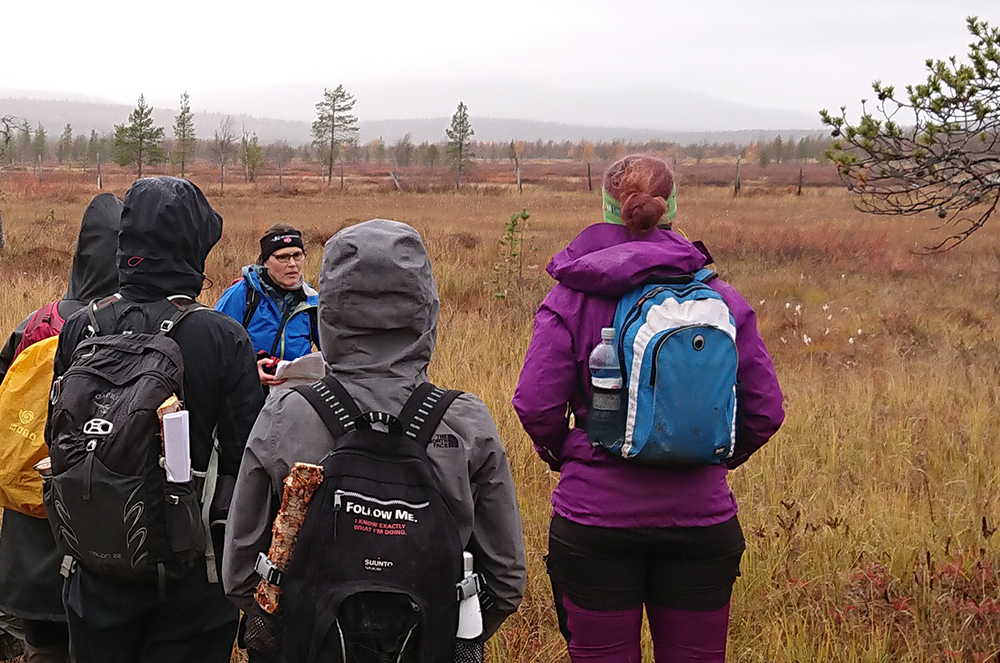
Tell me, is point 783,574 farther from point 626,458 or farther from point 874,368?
point 874,368

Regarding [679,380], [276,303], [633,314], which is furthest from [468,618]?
[276,303]

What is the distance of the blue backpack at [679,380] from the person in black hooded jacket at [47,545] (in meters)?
1.78

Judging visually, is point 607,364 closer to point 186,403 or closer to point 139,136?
point 186,403

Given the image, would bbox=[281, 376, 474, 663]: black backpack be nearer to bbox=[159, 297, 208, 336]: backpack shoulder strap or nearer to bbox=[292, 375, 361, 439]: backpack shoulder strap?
bbox=[292, 375, 361, 439]: backpack shoulder strap

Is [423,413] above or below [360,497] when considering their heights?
above

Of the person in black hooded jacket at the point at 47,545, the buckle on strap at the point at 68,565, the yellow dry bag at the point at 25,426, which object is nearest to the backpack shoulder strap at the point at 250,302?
the person in black hooded jacket at the point at 47,545

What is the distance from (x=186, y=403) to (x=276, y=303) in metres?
2.14

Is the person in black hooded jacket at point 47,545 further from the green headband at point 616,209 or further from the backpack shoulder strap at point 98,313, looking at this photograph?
the green headband at point 616,209

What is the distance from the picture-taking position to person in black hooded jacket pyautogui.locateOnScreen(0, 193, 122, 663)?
2.77m

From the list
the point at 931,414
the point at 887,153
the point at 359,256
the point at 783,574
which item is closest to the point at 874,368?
the point at 931,414

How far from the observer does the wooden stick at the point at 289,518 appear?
5.55 ft

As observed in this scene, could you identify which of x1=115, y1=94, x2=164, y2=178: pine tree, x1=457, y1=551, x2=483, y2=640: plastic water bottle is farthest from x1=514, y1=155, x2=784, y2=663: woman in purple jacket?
x1=115, y1=94, x2=164, y2=178: pine tree

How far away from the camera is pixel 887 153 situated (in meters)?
4.25

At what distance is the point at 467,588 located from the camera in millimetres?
1807
